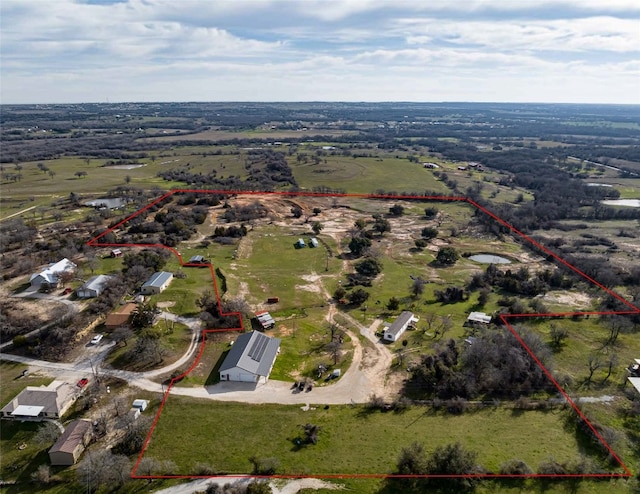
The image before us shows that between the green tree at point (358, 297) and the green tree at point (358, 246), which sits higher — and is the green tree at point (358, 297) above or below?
below

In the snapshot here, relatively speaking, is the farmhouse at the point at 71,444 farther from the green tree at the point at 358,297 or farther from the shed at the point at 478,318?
the shed at the point at 478,318

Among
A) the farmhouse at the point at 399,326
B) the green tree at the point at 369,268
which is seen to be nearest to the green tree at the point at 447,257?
the green tree at the point at 369,268

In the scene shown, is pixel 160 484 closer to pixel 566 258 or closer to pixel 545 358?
pixel 545 358

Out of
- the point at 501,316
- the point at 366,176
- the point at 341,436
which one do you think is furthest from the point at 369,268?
the point at 366,176

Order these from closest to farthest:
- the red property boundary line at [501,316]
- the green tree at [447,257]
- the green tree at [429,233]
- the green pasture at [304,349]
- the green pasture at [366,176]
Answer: the red property boundary line at [501,316] < the green pasture at [304,349] < the green tree at [447,257] < the green tree at [429,233] < the green pasture at [366,176]

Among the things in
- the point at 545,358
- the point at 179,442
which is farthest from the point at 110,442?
the point at 545,358

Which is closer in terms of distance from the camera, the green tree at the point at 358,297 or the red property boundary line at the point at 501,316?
the red property boundary line at the point at 501,316
